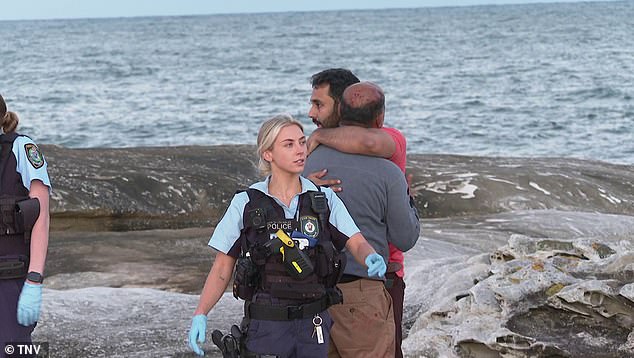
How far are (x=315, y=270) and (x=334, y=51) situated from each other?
205 ft

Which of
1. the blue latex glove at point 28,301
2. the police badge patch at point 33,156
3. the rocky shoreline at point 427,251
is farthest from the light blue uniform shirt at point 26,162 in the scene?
the rocky shoreline at point 427,251

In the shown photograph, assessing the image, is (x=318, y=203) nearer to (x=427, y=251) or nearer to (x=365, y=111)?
(x=365, y=111)

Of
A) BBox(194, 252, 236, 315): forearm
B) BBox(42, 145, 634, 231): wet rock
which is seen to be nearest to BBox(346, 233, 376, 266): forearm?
BBox(194, 252, 236, 315): forearm

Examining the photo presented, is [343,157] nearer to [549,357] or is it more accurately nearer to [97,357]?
[549,357]

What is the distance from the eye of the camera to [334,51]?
66.3 meters

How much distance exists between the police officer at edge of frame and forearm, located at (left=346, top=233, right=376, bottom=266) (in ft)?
4.48

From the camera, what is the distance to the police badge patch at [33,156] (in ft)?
15.3

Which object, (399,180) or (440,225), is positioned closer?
(399,180)

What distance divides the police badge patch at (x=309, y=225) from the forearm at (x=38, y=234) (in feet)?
3.96

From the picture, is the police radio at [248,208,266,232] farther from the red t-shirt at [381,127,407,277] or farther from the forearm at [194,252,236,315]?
the red t-shirt at [381,127,407,277]

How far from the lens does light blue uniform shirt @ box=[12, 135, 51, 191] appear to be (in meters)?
4.66

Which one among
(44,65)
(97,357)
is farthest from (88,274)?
(44,65)

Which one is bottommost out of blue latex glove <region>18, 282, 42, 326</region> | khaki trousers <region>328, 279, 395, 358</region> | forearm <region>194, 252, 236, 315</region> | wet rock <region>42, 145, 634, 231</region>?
wet rock <region>42, 145, 634, 231</region>

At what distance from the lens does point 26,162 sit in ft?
15.3
